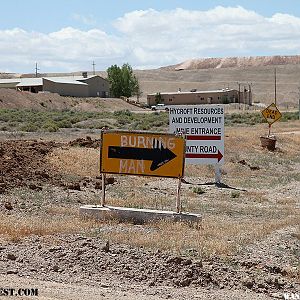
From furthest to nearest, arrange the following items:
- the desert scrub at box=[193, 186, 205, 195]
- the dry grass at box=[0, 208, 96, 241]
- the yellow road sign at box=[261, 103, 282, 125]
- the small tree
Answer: the small tree, the yellow road sign at box=[261, 103, 282, 125], the desert scrub at box=[193, 186, 205, 195], the dry grass at box=[0, 208, 96, 241]

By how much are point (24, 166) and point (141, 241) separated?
35.7 feet

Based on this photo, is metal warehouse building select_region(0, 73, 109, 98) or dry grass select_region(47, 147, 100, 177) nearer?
dry grass select_region(47, 147, 100, 177)

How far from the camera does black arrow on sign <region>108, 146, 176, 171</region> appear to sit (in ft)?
49.2

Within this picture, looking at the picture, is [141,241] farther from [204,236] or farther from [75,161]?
[75,161]

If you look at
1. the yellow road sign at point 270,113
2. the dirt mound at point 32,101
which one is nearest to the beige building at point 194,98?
the dirt mound at point 32,101

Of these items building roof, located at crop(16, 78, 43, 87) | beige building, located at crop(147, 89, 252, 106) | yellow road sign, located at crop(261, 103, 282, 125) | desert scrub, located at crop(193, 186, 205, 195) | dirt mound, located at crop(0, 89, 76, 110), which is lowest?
beige building, located at crop(147, 89, 252, 106)

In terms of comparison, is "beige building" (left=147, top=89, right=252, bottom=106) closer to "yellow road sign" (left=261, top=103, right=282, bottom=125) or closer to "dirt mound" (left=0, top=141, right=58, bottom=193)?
"yellow road sign" (left=261, top=103, right=282, bottom=125)

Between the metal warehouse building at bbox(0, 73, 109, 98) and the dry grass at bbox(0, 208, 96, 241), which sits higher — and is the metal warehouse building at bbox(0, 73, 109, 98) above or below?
below

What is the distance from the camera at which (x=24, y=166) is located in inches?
859

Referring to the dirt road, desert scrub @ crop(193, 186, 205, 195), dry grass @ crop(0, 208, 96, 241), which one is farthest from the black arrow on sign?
desert scrub @ crop(193, 186, 205, 195)

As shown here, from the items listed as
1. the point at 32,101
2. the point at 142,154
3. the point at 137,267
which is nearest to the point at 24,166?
the point at 142,154

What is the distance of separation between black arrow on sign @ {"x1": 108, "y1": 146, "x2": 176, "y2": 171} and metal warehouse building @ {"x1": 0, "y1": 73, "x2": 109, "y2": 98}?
327 feet

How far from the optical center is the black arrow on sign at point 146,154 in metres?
15.0

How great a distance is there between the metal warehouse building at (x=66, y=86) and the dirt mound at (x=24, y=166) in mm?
88415
